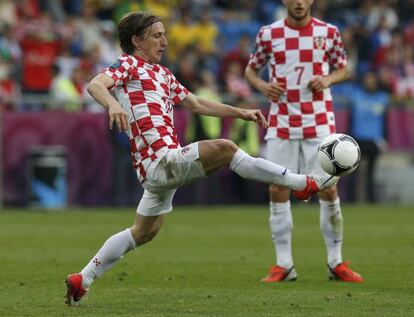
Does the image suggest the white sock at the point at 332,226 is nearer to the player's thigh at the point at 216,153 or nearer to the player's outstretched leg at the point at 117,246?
the player's outstretched leg at the point at 117,246

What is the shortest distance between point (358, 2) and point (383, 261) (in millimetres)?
19065

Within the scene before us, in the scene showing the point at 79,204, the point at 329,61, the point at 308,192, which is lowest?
the point at 79,204

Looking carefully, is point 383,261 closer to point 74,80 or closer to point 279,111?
point 279,111

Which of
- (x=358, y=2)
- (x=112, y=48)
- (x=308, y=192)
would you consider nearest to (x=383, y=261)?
(x=308, y=192)

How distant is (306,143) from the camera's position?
36.0 feet

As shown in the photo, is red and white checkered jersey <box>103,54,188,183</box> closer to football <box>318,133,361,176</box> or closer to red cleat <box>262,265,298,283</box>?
football <box>318,133,361,176</box>

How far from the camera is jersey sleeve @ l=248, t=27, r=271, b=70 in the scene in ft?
36.5

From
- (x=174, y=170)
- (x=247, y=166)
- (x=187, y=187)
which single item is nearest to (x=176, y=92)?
(x=174, y=170)

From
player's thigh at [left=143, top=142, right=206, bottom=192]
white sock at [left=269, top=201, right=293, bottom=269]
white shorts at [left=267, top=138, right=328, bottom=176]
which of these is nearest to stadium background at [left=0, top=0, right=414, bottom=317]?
white sock at [left=269, top=201, right=293, bottom=269]

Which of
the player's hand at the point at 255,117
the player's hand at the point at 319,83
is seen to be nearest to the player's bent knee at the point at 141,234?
the player's hand at the point at 255,117

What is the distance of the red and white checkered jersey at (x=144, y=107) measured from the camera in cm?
875

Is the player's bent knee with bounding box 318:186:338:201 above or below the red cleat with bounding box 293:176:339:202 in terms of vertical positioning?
below

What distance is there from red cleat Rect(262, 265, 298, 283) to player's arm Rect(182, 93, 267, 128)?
6.79ft

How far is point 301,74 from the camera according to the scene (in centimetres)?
1097
